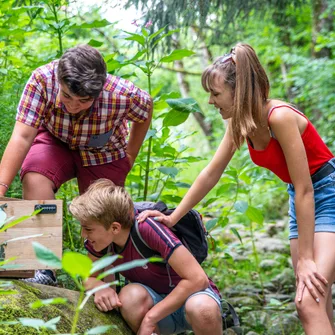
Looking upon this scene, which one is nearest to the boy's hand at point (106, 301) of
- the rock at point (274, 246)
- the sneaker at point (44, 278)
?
the sneaker at point (44, 278)

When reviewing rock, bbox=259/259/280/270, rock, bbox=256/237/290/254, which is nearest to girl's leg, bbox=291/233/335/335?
rock, bbox=259/259/280/270

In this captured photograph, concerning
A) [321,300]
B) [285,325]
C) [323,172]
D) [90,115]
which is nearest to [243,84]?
[323,172]

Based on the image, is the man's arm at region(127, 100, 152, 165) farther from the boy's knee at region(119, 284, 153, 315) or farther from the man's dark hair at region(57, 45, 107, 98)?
the boy's knee at region(119, 284, 153, 315)

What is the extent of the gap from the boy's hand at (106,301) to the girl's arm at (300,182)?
870 mm

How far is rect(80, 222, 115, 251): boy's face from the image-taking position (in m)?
2.55

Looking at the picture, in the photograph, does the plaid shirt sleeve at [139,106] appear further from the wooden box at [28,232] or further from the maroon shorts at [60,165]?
the wooden box at [28,232]

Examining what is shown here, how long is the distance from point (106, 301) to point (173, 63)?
473cm

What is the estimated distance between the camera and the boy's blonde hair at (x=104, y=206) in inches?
99.4

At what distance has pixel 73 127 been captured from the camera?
117 inches

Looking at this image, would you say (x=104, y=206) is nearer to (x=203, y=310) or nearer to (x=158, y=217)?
(x=158, y=217)

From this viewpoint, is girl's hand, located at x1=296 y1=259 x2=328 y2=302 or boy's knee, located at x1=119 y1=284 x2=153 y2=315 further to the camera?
boy's knee, located at x1=119 y1=284 x2=153 y2=315

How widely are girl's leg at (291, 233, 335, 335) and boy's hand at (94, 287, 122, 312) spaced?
0.86m

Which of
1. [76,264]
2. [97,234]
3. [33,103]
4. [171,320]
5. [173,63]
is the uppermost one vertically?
[76,264]

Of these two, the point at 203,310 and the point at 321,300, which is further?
the point at 203,310
